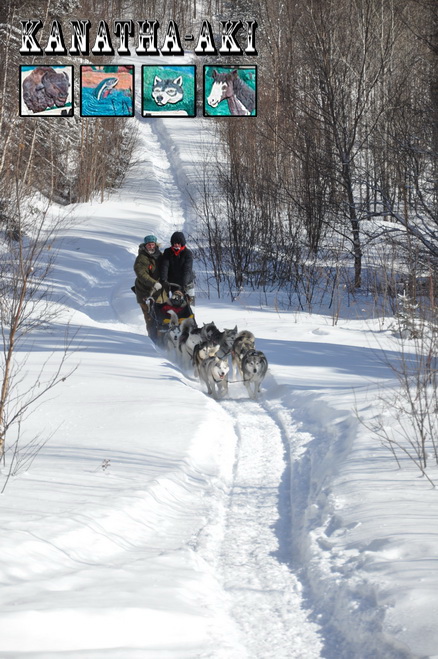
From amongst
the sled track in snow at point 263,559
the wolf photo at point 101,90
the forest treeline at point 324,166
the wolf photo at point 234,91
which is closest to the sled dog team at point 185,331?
the sled track in snow at point 263,559

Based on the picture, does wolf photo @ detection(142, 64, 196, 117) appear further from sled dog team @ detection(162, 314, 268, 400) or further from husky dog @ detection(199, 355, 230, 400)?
husky dog @ detection(199, 355, 230, 400)

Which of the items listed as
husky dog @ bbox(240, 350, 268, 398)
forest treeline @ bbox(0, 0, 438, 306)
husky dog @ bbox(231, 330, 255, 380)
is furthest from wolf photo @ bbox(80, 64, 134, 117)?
husky dog @ bbox(240, 350, 268, 398)

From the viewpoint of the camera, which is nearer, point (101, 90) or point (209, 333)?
point (209, 333)

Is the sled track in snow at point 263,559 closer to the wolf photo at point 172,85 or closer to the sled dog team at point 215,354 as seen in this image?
the sled dog team at point 215,354

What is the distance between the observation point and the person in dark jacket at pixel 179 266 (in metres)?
11.0

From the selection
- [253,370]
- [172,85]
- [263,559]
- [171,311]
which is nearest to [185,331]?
[171,311]

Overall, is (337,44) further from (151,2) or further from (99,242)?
(151,2)

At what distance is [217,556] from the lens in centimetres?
401

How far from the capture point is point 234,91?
1142 inches

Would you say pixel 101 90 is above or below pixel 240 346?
above

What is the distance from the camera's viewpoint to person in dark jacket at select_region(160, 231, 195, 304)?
1097cm

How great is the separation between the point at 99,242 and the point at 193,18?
55.3m

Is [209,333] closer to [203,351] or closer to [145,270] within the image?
[203,351]

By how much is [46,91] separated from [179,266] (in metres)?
10.6
